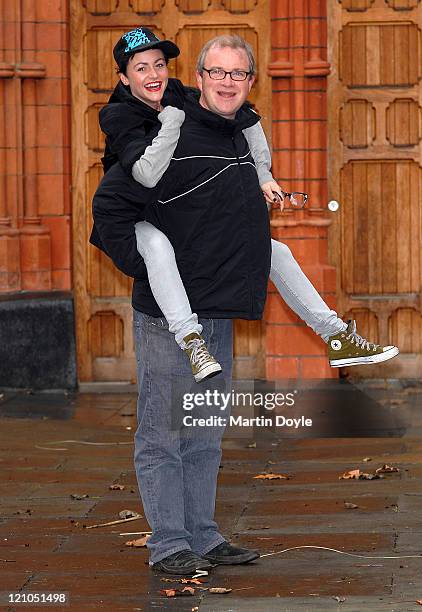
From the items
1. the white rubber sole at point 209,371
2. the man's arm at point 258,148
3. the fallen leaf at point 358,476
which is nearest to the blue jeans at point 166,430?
the white rubber sole at point 209,371

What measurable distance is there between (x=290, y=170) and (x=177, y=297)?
270 inches

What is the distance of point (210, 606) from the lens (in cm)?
614

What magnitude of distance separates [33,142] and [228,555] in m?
6.98

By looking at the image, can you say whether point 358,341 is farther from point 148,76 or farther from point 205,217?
point 148,76

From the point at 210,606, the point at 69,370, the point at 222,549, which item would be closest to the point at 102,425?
the point at 69,370

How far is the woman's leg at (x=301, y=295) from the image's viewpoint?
263 inches

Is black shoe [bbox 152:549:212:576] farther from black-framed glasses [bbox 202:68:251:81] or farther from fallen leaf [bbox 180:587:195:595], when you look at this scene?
black-framed glasses [bbox 202:68:251:81]

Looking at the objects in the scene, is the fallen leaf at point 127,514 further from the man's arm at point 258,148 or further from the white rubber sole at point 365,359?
→ the man's arm at point 258,148

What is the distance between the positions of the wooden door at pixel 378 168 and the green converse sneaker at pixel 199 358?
701 cm

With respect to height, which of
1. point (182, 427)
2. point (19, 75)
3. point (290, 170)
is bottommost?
point (182, 427)

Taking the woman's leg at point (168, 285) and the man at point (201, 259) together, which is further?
the man at point (201, 259)

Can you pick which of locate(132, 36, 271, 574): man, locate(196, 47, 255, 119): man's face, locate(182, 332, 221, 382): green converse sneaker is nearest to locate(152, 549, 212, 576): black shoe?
locate(132, 36, 271, 574): man

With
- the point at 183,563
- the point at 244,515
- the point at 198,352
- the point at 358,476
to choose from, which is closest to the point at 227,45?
the point at 198,352

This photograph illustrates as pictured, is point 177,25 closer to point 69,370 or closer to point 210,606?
point 69,370
